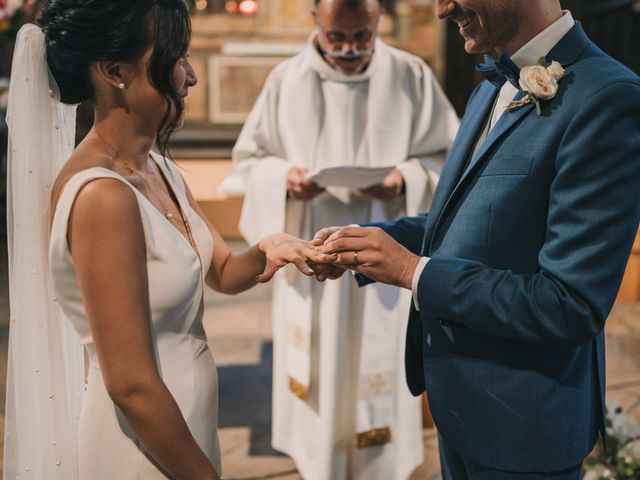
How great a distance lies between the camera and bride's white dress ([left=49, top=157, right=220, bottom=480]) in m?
1.53

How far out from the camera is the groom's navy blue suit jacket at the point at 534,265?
1.49 meters

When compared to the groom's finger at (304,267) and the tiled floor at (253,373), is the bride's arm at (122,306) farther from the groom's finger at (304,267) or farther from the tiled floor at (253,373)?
the tiled floor at (253,373)

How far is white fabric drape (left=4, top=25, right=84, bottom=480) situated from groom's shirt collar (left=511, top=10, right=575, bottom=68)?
3.36 feet

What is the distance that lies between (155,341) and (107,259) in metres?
0.28

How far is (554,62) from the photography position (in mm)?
1597

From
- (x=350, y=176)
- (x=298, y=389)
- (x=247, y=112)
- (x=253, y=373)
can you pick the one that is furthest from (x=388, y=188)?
(x=247, y=112)

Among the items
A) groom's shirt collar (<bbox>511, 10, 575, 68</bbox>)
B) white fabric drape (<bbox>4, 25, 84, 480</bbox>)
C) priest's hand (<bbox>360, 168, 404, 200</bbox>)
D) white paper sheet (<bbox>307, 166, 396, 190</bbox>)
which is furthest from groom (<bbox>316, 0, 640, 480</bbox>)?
priest's hand (<bbox>360, 168, 404, 200</bbox>)

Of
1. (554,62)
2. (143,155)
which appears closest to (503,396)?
(554,62)

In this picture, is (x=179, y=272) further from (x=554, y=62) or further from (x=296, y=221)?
(x=296, y=221)

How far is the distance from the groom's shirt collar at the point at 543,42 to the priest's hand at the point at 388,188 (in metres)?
1.53

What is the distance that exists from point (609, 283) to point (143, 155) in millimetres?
1035

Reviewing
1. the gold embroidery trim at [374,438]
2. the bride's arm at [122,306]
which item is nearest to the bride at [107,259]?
the bride's arm at [122,306]

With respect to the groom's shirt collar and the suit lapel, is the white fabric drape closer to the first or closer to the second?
the suit lapel

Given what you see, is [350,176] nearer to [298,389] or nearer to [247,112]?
[298,389]
